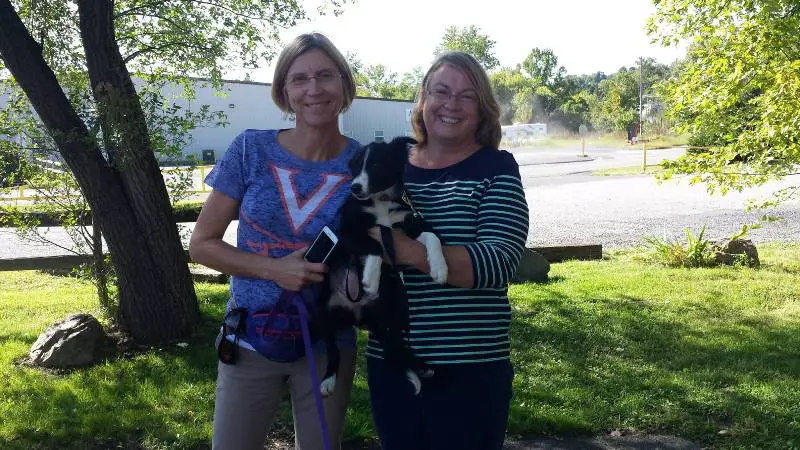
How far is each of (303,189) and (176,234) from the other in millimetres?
4213

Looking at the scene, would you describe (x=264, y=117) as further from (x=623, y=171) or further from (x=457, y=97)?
(x=457, y=97)

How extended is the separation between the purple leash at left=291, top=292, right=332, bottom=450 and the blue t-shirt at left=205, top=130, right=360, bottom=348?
0.11m

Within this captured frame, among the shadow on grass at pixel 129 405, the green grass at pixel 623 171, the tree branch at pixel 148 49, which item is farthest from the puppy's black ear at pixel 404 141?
the green grass at pixel 623 171

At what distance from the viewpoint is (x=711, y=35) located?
296 inches

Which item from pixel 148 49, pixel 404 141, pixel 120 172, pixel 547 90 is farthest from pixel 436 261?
pixel 547 90

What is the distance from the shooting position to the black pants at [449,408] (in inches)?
88.0

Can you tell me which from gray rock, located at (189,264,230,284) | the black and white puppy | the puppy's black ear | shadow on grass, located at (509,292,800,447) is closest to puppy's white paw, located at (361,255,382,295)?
the black and white puppy

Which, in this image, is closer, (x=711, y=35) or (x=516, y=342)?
(x=516, y=342)

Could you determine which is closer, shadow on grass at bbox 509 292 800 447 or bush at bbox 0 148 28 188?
shadow on grass at bbox 509 292 800 447

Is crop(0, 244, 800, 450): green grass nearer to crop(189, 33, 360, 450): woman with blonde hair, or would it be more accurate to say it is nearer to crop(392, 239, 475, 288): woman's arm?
crop(189, 33, 360, 450): woman with blonde hair

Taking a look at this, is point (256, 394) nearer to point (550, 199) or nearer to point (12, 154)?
point (12, 154)

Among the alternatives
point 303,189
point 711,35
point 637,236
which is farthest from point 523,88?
point 303,189

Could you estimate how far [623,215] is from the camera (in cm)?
1589

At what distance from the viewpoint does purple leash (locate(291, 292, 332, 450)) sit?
2266 mm
